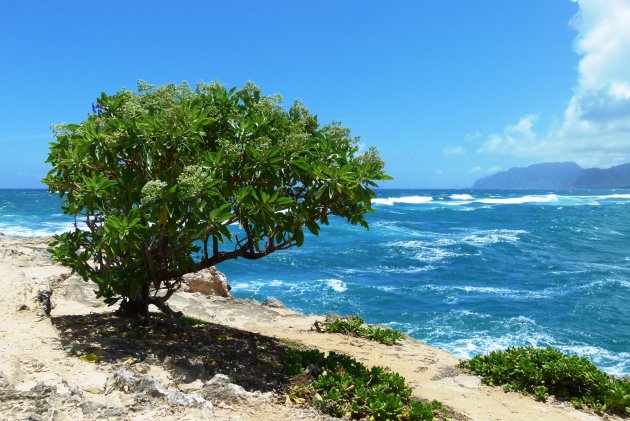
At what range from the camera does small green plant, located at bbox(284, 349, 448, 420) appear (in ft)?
20.1

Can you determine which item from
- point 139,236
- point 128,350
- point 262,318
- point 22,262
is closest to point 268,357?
point 128,350

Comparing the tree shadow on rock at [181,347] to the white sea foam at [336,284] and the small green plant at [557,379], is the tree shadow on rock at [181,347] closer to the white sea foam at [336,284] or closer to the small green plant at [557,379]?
the small green plant at [557,379]

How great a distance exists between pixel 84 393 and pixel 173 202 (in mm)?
2353

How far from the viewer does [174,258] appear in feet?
27.1

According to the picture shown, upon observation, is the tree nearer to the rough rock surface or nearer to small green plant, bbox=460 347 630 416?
small green plant, bbox=460 347 630 416

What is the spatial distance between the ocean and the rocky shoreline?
591cm

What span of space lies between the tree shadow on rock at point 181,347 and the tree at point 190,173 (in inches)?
26.8

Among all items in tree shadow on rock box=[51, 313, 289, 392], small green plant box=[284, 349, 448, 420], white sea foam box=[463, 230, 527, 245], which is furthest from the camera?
white sea foam box=[463, 230, 527, 245]

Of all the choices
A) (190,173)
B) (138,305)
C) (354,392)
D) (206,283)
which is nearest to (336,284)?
(206,283)

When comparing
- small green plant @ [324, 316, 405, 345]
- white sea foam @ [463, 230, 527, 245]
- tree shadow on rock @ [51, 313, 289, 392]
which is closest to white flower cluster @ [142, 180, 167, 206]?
tree shadow on rock @ [51, 313, 289, 392]

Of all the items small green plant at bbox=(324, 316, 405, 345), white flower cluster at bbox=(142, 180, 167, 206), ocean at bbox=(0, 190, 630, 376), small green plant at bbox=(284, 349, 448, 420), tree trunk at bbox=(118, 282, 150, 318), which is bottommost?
ocean at bbox=(0, 190, 630, 376)

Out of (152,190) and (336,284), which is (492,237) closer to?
(336,284)

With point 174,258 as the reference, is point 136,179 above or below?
above

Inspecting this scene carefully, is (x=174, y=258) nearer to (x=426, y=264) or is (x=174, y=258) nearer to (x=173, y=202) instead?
(x=173, y=202)
